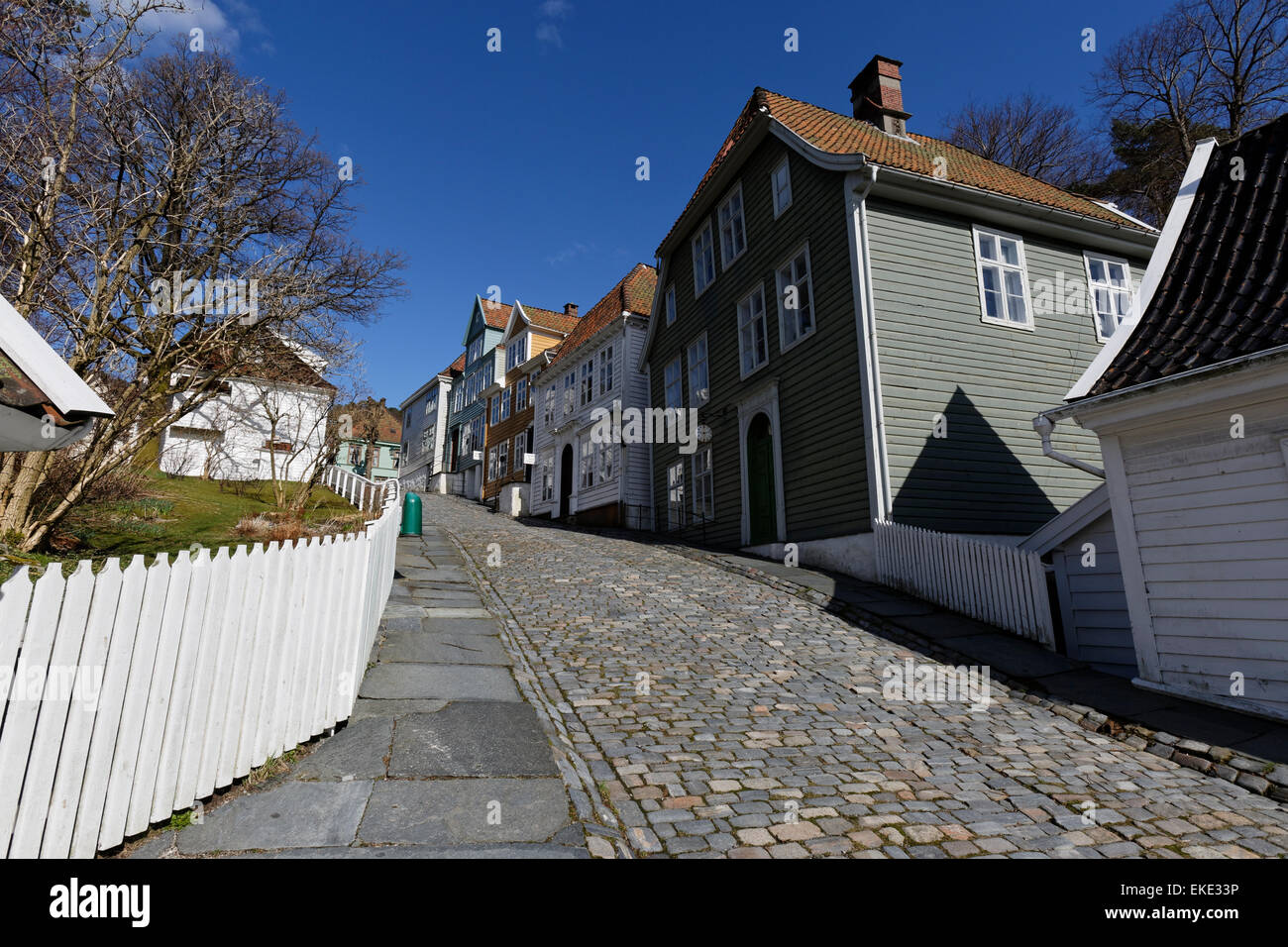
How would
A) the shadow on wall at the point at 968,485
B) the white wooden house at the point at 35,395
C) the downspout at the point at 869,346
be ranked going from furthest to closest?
the shadow on wall at the point at 968,485
the downspout at the point at 869,346
the white wooden house at the point at 35,395

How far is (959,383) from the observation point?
43.6ft

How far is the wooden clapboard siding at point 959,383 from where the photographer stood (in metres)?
12.6

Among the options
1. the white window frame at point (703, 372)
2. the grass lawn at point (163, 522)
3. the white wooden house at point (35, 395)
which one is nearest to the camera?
the white wooden house at point (35, 395)

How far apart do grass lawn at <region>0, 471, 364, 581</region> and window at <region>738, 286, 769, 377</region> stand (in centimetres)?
984

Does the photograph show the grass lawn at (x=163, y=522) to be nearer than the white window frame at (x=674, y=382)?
Yes

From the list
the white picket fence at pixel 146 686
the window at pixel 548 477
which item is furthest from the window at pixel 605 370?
the white picket fence at pixel 146 686

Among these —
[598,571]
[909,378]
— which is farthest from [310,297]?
[909,378]

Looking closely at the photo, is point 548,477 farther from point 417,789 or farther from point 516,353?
point 417,789

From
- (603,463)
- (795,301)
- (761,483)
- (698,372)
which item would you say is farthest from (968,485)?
(603,463)

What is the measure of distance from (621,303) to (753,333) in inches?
407

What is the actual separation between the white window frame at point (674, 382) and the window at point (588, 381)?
5.45 metres

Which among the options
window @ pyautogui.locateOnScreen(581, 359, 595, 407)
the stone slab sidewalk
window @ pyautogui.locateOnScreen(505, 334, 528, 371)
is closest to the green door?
the stone slab sidewalk

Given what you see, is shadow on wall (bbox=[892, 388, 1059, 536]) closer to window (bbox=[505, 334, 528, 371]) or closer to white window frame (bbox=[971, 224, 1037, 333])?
white window frame (bbox=[971, 224, 1037, 333])

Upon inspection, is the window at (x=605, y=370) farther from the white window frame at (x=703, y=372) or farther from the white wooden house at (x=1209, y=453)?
the white wooden house at (x=1209, y=453)
